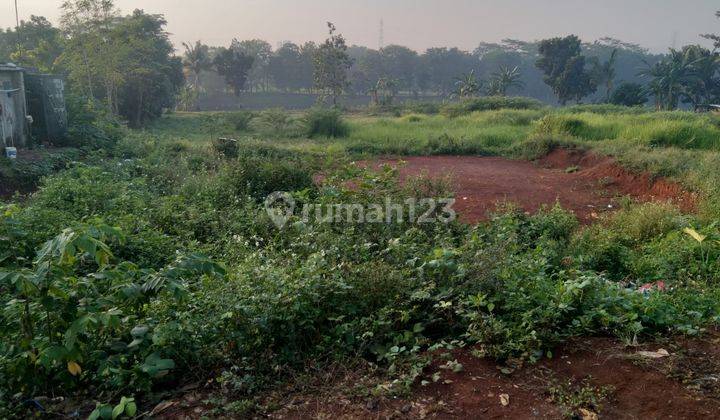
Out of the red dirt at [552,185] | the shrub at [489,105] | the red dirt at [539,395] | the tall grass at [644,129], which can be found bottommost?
the red dirt at [552,185]

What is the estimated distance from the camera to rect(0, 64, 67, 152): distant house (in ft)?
36.1

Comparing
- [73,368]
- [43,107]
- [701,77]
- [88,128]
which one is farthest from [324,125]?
[701,77]

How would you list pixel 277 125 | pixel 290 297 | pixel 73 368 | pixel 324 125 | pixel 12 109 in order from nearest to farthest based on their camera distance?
1. pixel 73 368
2. pixel 290 297
3. pixel 12 109
4. pixel 324 125
5. pixel 277 125

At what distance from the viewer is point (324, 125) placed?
1889 cm

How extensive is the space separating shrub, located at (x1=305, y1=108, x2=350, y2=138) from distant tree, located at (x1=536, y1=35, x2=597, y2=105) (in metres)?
28.1

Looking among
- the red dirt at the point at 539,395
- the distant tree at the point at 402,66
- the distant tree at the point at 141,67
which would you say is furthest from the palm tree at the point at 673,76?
the red dirt at the point at 539,395

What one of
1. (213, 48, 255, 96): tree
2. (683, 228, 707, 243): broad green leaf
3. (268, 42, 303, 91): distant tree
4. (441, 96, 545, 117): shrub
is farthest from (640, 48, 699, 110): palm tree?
(268, 42, 303, 91): distant tree

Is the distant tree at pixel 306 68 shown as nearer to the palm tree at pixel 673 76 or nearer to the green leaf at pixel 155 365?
the palm tree at pixel 673 76

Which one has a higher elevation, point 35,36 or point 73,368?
point 35,36

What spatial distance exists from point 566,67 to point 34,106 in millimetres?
37729

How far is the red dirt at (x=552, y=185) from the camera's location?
346 inches

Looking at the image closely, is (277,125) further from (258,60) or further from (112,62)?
(258,60)

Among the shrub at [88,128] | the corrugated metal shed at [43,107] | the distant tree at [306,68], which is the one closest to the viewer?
the corrugated metal shed at [43,107]

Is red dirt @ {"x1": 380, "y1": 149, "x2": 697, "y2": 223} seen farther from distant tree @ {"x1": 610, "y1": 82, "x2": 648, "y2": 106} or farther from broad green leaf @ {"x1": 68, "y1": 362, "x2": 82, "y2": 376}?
distant tree @ {"x1": 610, "y1": 82, "x2": 648, "y2": 106}
